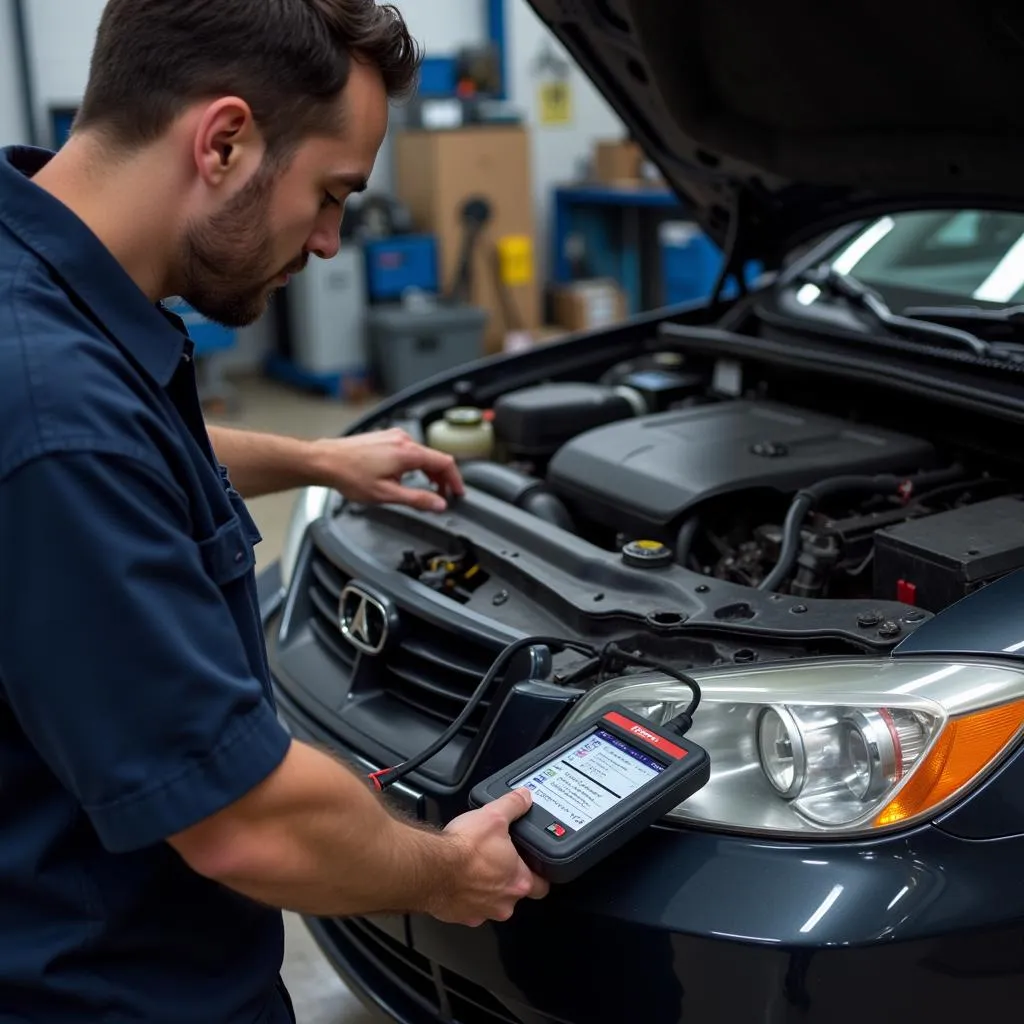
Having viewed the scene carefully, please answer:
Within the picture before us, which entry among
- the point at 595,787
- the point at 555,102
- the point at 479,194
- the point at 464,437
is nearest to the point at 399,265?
the point at 479,194

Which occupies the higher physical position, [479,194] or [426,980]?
[479,194]

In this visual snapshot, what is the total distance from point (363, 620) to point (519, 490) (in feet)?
1.30

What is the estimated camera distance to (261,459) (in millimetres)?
1793

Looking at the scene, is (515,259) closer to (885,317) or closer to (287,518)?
(287,518)

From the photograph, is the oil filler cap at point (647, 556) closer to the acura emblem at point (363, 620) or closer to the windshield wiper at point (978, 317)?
the acura emblem at point (363, 620)

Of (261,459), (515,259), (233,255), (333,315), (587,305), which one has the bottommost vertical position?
(587,305)

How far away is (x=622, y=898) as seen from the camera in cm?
121

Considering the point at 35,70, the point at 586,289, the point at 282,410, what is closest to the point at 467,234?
the point at 586,289

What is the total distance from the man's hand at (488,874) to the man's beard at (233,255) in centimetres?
51

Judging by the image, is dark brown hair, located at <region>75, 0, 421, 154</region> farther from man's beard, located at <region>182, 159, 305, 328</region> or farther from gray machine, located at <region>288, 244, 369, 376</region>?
gray machine, located at <region>288, 244, 369, 376</region>

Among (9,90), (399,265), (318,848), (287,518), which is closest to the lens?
(318,848)

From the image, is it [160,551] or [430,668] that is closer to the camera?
[160,551]

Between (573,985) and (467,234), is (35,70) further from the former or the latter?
(573,985)

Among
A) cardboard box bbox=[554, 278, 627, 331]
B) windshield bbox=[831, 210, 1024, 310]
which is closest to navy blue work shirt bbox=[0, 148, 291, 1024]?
windshield bbox=[831, 210, 1024, 310]
